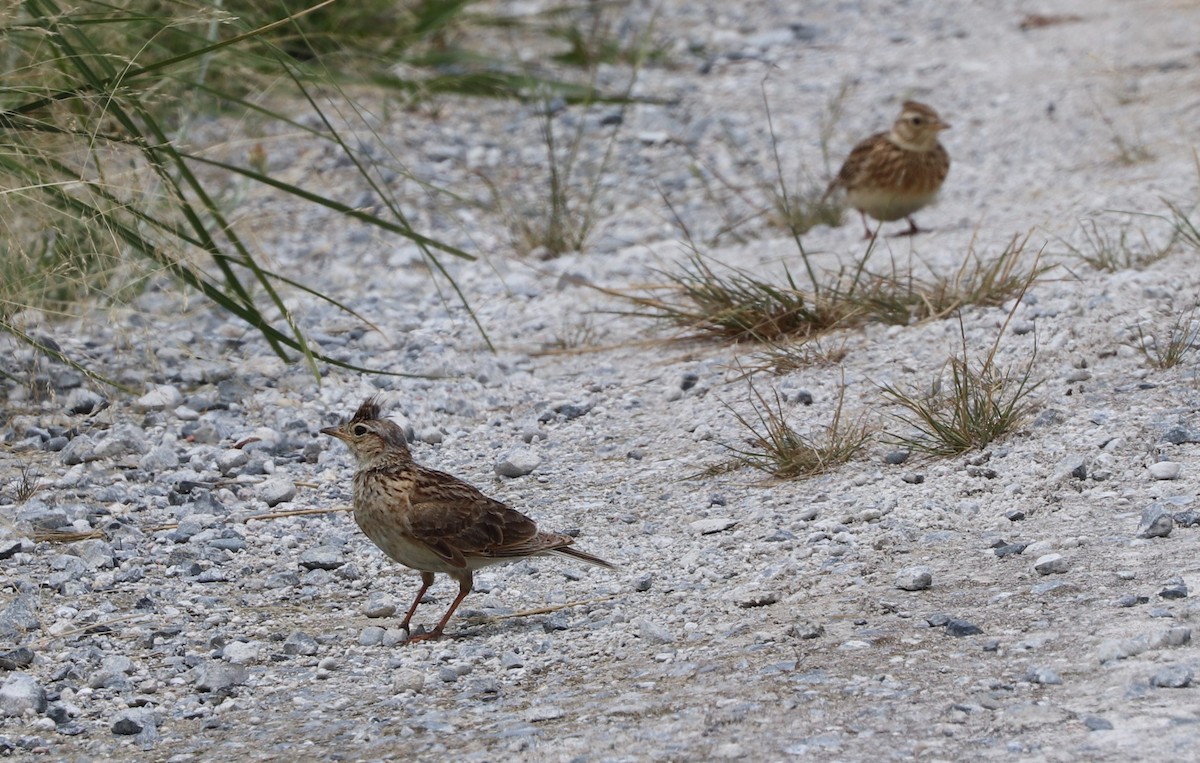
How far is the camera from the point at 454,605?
441cm

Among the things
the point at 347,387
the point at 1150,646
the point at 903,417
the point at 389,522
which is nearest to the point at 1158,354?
the point at 903,417

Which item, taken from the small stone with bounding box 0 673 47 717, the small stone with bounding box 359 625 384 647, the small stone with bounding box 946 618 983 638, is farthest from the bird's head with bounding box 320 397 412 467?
the small stone with bounding box 946 618 983 638

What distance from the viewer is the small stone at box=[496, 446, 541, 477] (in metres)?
5.66

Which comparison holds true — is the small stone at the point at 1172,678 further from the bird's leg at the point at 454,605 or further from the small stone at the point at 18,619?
the small stone at the point at 18,619

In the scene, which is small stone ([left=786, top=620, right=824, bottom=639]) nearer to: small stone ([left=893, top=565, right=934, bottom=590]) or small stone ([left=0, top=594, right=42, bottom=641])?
small stone ([left=893, top=565, right=934, bottom=590])

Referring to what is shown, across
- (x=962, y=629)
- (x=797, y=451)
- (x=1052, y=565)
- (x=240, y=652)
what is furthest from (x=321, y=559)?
(x=1052, y=565)

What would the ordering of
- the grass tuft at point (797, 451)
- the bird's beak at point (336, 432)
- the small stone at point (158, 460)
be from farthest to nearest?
the small stone at point (158, 460), the grass tuft at point (797, 451), the bird's beak at point (336, 432)

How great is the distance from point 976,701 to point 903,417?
1.91 m

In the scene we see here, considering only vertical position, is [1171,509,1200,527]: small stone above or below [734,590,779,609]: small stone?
above

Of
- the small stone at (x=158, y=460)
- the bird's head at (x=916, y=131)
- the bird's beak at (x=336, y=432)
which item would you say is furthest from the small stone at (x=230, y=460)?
the bird's head at (x=916, y=131)

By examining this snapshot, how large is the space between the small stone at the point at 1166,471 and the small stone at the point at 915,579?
87cm

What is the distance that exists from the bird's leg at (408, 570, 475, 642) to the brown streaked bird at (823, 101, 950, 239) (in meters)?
4.16

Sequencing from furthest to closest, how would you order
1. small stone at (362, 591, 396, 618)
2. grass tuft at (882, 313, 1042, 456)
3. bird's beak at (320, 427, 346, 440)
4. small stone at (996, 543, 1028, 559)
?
1. grass tuft at (882, 313, 1042, 456)
2. bird's beak at (320, 427, 346, 440)
3. small stone at (362, 591, 396, 618)
4. small stone at (996, 543, 1028, 559)

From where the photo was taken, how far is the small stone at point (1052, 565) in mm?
4090
